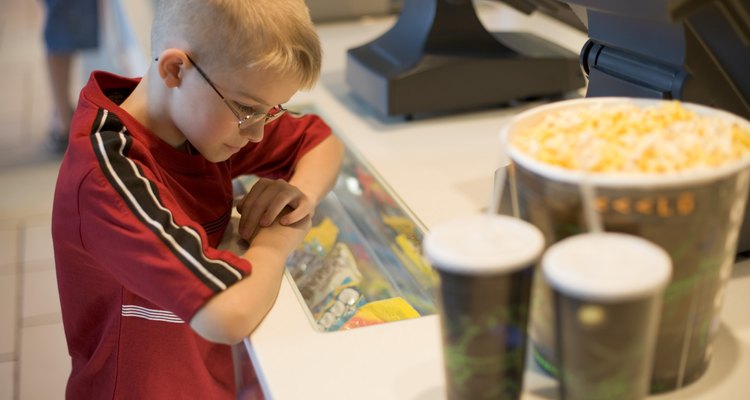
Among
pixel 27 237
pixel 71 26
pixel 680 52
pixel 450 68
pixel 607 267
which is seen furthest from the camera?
pixel 71 26

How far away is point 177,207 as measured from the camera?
98cm

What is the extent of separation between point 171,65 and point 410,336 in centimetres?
45

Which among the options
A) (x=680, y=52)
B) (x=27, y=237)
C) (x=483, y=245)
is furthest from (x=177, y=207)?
(x=27, y=237)

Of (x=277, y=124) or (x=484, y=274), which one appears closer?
(x=484, y=274)

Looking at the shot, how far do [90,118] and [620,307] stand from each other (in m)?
0.72

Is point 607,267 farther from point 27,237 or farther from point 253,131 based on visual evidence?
point 27,237

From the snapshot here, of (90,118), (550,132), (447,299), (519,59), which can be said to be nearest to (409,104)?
(519,59)

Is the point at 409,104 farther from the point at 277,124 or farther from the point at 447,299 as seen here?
the point at 447,299

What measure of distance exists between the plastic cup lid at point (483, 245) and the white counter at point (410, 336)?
0.64ft

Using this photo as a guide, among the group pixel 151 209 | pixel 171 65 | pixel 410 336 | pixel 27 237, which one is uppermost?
pixel 171 65

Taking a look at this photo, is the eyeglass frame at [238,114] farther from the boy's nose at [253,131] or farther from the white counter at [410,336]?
the white counter at [410,336]

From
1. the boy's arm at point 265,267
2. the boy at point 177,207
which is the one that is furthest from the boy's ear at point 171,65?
the boy's arm at point 265,267

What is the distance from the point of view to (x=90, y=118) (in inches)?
40.6

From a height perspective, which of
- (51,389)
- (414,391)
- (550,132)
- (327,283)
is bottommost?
(51,389)
